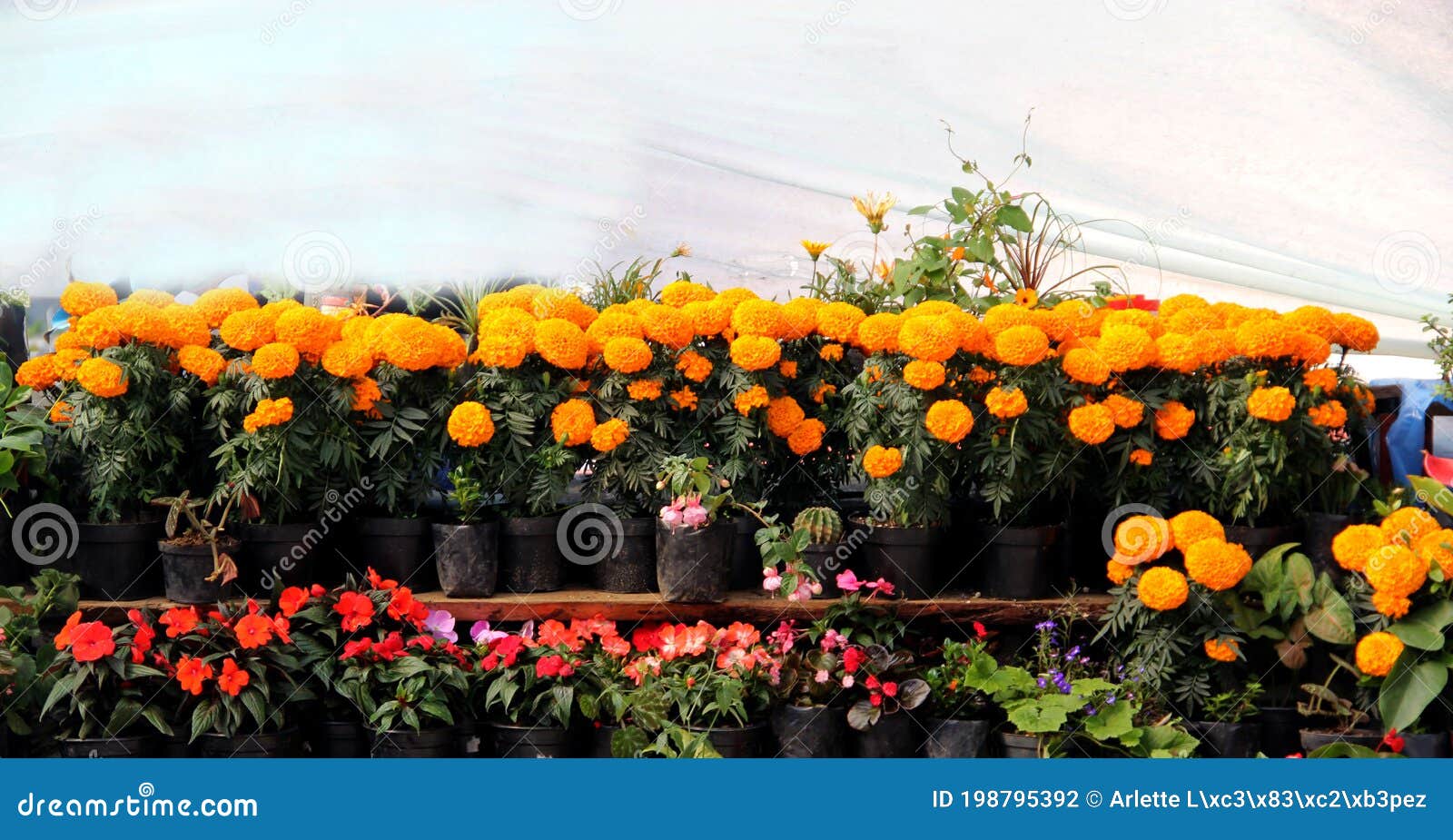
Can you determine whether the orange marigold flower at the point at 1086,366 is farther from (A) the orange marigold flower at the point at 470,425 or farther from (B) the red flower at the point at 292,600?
(B) the red flower at the point at 292,600

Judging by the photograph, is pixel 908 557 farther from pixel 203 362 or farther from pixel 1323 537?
pixel 203 362

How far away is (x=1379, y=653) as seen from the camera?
2717 millimetres

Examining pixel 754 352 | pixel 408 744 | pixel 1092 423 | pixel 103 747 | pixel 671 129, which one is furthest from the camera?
pixel 671 129

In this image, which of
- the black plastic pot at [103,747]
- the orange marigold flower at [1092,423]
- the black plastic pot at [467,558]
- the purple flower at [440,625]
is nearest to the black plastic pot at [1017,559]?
the orange marigold flower at [1092,423]

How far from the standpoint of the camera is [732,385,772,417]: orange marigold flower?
9.98 feet

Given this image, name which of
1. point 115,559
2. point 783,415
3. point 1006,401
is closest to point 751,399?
point 783,415

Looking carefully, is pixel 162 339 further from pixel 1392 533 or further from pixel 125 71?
pixel 1392 533

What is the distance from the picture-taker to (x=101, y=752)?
2668 mm

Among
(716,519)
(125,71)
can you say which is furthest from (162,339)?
(125,71)

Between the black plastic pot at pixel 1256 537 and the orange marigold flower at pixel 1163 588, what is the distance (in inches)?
12.4

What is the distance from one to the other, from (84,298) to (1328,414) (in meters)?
3.13

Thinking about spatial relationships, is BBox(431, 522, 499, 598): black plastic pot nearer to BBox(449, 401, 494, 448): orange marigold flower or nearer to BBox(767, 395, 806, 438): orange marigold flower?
BBox(449, 401, 494, 448): orange marigold flower

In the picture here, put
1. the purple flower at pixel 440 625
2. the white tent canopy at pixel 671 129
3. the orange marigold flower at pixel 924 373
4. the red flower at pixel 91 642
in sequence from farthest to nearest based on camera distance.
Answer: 1. the white tent canopy at pixel 671 129
2. the purple flower at pixel 440 625
3. the orange marigold flower at pixel 924 373
4. the red flower at pixel 91 642

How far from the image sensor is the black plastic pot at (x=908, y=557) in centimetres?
306
